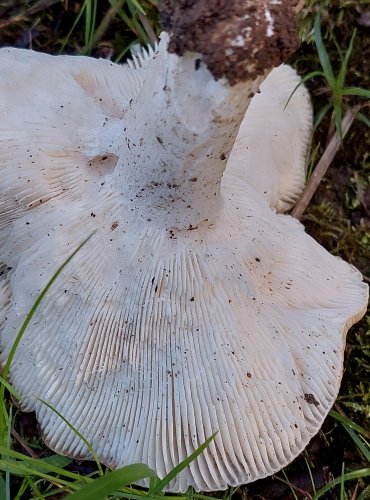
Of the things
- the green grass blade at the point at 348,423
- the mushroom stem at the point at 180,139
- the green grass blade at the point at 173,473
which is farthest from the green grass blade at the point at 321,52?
the green grass blade at the point at 173,473

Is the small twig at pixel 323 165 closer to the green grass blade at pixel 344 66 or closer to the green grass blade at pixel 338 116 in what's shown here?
the green grass blade at pixel 338 116

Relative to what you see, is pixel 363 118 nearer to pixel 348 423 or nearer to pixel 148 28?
pixel 148 28

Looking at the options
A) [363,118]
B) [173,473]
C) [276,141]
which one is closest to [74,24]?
[276,141]

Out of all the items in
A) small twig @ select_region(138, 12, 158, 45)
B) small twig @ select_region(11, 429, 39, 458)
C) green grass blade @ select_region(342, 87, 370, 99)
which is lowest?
small twig @ select_region(11, 429, 39, 458)

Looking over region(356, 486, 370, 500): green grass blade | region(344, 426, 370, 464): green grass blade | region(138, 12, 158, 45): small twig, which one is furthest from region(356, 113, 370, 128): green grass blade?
region(356, 486, 370, 500): green grass blade

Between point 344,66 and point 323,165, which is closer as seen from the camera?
point 344,66

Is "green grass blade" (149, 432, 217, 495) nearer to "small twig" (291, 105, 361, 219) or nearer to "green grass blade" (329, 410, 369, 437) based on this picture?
"green grass blade" (329, 410, 369, 437)

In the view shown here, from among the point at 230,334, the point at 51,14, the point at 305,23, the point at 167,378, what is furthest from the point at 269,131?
the point at 51,14
